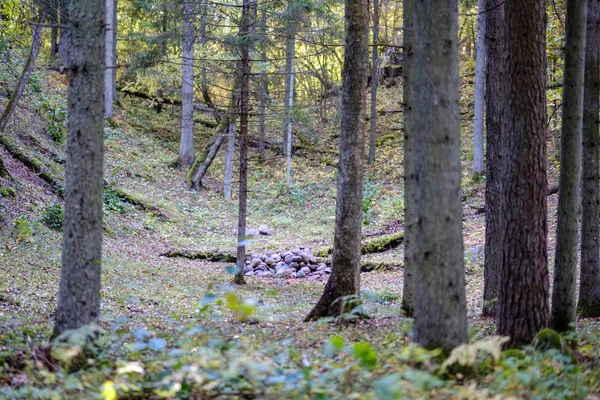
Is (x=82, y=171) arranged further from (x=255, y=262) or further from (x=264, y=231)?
(x=264, y=231)

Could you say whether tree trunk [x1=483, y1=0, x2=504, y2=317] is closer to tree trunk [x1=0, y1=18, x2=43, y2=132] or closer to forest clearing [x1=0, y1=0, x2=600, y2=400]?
forest clearing [x1=0, y1=0, x2=600, y2=400]

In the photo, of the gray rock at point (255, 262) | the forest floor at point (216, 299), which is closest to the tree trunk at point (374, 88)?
the forest floor at point (216, 299)

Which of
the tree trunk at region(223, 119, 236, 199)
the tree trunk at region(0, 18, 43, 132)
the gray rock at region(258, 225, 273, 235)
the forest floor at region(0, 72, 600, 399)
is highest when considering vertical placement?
the tree trunk at region(0, 18, 43, 132)

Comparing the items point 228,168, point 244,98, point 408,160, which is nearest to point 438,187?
point 408,160

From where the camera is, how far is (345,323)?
7176 millimetres

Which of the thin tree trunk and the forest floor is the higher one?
the thin tree trunk

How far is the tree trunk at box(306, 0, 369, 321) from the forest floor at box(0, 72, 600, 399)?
54 cm

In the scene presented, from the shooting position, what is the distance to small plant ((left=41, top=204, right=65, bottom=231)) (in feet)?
43.5

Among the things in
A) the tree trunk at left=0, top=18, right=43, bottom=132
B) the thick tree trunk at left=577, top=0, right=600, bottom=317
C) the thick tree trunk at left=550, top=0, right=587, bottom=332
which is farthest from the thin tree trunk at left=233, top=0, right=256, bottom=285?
the thick tree trunk at left=550, top=0, right=587, bottom=332

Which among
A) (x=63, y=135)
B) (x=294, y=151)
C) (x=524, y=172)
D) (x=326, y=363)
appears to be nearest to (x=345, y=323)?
(x=326, y=363)

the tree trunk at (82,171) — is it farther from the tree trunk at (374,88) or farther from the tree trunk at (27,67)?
the tree trunk at (374,88)

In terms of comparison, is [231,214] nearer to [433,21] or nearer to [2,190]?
[2,190]

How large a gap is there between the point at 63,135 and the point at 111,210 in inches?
194

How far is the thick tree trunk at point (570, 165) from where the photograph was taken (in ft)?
20.7
